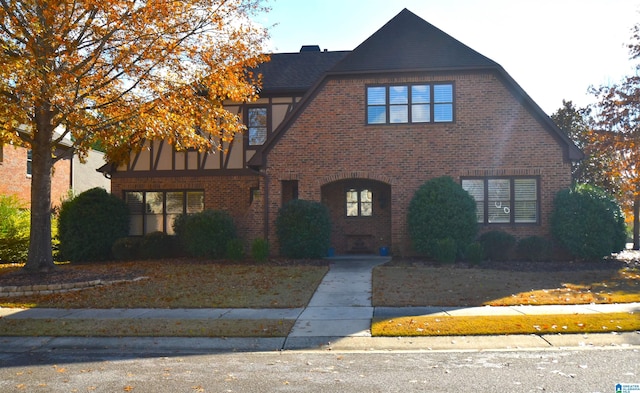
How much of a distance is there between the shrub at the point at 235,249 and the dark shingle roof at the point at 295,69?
6.42 metres

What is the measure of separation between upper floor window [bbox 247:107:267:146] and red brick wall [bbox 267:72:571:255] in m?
2.48

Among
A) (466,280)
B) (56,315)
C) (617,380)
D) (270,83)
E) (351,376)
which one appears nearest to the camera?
(617,380)

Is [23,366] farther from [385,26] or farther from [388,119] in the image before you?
[385,26]

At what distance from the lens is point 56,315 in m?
10.3

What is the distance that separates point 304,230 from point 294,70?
8253mm

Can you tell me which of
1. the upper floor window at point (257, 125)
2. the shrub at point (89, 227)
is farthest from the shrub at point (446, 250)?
the shrub at point (89, 227)

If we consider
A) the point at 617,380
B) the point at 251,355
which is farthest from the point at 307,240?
the point at 617,380

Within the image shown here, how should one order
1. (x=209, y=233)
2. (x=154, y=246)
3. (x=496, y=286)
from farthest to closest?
1. (x=154, y=246)
2. (x=209, y=233)
3. (x=496, y=286)

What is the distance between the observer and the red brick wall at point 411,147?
57.5ft

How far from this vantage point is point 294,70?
22094 millimetres

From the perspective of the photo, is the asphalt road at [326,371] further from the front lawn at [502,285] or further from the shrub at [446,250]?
the shrub at [446,250]

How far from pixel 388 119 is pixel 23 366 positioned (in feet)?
45.1

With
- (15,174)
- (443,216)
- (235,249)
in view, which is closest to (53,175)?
(15,174)

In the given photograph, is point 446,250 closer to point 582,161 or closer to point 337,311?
point 337,311
